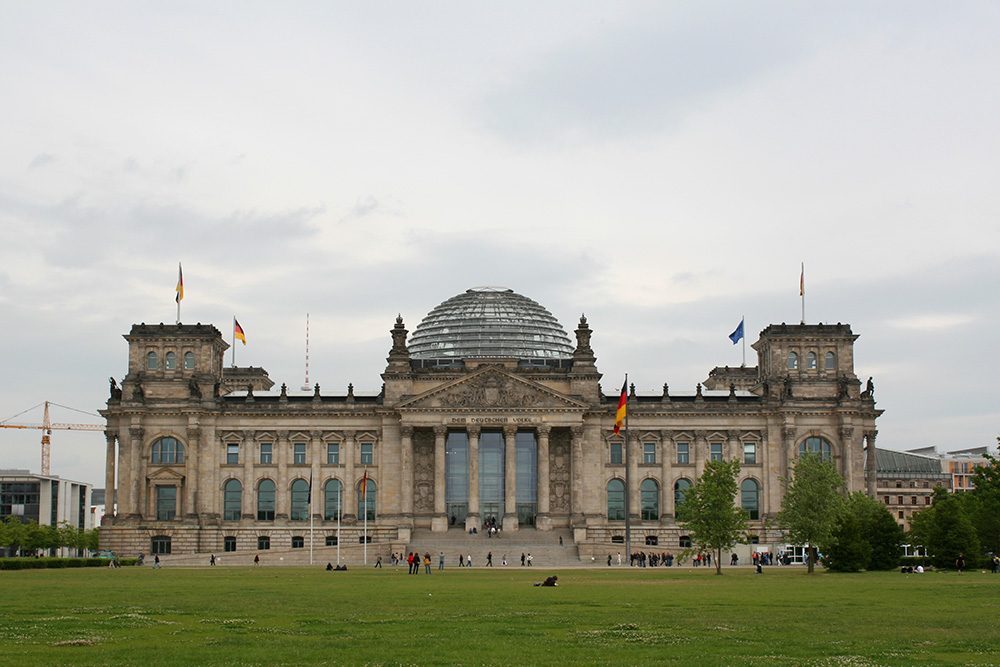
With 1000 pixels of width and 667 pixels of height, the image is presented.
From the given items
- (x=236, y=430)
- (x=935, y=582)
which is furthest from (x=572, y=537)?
(x=935, y=582)

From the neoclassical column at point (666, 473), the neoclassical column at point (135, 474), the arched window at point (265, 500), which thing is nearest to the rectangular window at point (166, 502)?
the neoclassical column at point (135, 474)

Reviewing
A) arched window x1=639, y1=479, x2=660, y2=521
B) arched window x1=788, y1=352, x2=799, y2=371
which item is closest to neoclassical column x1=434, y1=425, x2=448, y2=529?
arched window x1=639, y1=479, x2=660, y2=521

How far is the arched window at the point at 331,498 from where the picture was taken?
404 feet

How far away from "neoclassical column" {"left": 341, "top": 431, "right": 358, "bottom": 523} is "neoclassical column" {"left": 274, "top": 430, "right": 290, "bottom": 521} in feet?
18.7

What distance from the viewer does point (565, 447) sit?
12244 centimetres

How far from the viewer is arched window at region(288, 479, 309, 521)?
404 feet

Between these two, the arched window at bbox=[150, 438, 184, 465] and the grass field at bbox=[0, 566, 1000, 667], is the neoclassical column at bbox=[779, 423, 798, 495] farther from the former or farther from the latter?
the grass field at bbox=[0, 566, 1000, 667]

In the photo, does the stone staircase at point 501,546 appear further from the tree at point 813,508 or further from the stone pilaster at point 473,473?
the tree at point 813,508

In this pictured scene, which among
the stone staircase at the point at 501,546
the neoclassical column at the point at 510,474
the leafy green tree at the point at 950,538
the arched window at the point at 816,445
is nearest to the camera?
the leafy green tree at the point at 950,538

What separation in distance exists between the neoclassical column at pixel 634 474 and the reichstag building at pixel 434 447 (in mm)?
139

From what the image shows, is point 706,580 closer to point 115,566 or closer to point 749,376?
point 115,566

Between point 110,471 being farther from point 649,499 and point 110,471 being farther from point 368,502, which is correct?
point 649,499

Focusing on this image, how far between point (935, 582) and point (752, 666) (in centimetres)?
4070

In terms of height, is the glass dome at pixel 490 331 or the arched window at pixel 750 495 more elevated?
the glass dome at pixel 490 331
